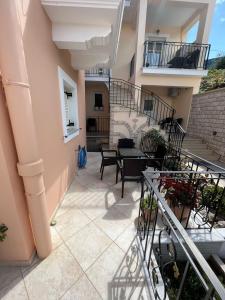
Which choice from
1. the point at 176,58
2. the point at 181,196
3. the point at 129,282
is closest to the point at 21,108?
the point at 129,282

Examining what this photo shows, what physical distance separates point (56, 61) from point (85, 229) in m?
2.46

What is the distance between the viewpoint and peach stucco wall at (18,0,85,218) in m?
1.47

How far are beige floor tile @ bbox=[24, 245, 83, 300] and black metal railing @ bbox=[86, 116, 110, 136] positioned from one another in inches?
285

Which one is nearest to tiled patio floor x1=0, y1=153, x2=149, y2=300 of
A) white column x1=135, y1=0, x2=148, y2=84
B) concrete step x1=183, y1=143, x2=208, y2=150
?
concrete step x1=183, y1=143, x2=208, y2=150

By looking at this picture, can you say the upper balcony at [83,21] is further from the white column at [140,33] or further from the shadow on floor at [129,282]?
the white column at [140,33]

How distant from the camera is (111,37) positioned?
6.64ft

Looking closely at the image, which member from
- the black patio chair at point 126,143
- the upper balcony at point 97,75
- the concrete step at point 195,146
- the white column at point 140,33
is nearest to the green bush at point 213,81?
the concrete step at point 195,146

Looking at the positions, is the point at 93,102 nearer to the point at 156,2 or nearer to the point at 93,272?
the point at 156,2

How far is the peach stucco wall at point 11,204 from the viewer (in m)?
1.15

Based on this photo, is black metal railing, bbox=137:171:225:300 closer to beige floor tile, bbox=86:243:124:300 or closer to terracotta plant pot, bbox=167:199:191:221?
terracotta plant pot, bbox=167:199:191:221

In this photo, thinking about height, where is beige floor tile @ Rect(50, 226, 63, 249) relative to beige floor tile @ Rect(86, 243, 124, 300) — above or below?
above

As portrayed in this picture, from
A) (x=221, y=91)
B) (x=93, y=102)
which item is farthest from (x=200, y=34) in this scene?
(x=93, y=102)

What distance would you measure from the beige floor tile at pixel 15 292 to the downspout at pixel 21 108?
39 cm

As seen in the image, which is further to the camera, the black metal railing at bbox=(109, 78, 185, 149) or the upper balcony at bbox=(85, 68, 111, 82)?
the upper balcony at bbox=(85, 68, 111, 82)
